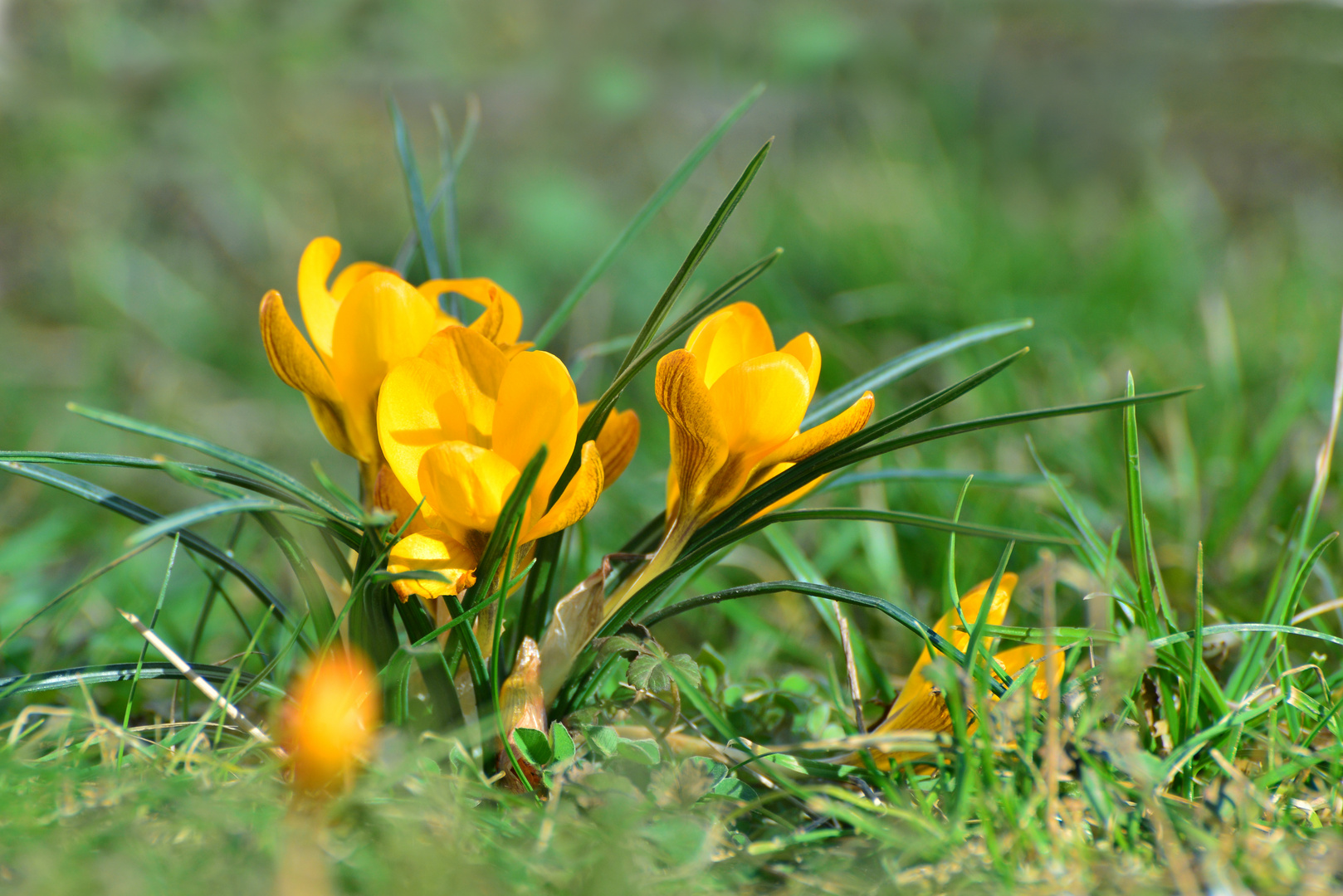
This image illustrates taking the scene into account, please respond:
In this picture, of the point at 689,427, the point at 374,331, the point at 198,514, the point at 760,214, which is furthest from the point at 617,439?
the point at 760,214

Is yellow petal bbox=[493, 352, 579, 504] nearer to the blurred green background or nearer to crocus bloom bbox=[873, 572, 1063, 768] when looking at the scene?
crocus bloom bbox=[873, 572, 1063, 768]

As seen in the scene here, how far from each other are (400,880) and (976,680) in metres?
0.45

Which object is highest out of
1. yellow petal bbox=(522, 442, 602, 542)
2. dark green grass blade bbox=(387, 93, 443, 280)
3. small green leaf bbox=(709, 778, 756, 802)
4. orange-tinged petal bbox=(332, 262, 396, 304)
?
dark green grass blade bbox=(387, 93, 443, 280)

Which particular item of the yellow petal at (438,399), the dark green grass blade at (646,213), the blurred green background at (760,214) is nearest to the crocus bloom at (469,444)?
the yellow petal at (438,399)

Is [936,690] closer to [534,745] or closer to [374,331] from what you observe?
[534,745]

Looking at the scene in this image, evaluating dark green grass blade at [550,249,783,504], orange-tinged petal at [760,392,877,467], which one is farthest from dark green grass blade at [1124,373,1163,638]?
dark green grass blade at [550,249,783,504]

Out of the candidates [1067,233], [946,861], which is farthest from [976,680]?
[1067,233]

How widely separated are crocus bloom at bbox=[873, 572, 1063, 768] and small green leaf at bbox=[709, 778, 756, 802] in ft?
0.38

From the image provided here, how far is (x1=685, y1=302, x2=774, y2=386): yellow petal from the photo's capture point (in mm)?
667

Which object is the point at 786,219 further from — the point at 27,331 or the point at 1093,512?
the point at 27,331

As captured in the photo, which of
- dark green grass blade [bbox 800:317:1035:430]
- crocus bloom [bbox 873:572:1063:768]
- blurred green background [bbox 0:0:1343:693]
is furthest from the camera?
blurred green background [bbox 0:0:1343:693]

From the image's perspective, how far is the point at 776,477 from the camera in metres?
0.65

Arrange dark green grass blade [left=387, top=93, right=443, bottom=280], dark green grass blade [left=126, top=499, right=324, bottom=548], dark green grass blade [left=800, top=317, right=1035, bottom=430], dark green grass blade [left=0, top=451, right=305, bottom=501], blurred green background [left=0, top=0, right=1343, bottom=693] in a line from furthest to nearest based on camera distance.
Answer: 1. blurred green background [left=0, top=0, right=1343, bottom=693]
2. dark green grass blade [left=387, top=93, right=443, bottom=280]
3. dark green grass blade [left=800, top=317, right=1035, bottom=430]
4. dark green grass blade [left=0, top=451, right=305, bottom=501]
5. dark green grass blade [left=126, top=499, right=324, bottom=548]

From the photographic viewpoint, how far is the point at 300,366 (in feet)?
2.17
